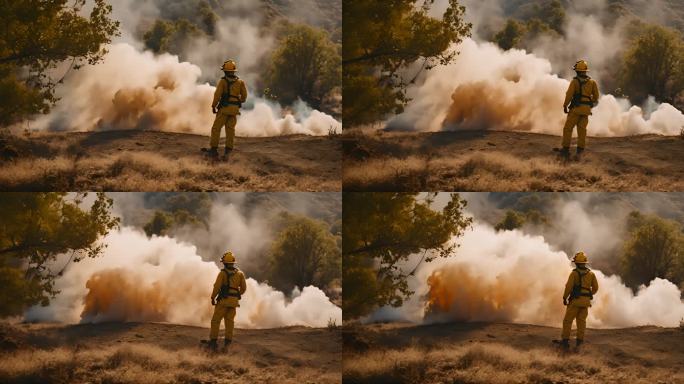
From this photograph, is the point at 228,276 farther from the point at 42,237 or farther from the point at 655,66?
the point at 655,66

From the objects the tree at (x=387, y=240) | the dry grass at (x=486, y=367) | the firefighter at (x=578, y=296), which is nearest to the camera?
the dry grass at (x=486, y=367)

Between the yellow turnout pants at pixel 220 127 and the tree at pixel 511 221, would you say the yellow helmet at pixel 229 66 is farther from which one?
the tree at pixel 511 221

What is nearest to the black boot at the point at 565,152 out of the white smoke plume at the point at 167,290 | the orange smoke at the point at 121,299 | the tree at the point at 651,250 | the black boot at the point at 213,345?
the tree at the point at 651,250

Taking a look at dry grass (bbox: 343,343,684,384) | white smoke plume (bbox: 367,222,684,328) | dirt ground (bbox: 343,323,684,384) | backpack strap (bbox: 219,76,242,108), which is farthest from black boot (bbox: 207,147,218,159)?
dry grass (bbox: 343,343,684,384)

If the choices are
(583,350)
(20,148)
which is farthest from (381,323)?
(20,148)

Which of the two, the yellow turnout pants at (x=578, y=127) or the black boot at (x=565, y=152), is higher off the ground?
the yellow turnout pants at (x=578, y=127)

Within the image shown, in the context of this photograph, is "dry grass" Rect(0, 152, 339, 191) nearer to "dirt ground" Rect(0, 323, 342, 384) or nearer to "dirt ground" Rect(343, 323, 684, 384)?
"dirt ground" Rect(0, 323, 342, 384)

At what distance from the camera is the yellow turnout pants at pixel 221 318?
1500 centimetres

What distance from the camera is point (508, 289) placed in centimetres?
1518

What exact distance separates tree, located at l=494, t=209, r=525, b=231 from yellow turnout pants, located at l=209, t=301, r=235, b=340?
458 cm

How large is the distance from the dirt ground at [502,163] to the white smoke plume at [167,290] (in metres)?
2.18

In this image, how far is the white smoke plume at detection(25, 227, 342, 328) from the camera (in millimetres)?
15062

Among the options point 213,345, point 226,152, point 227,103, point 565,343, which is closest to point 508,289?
point 565,343

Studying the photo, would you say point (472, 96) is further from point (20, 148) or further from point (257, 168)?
point (20, 148)
